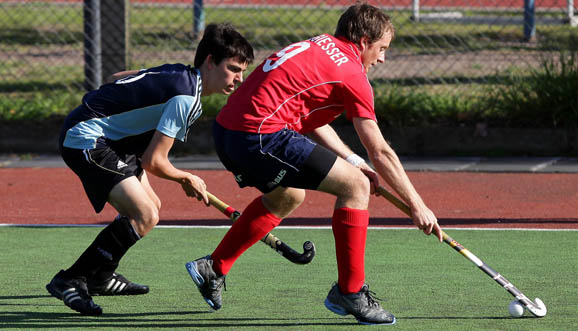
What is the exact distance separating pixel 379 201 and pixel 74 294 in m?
3.94

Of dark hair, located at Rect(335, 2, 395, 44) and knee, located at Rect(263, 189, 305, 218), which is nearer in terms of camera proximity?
dark hair, located at Rect(335, 2, 395, 44)

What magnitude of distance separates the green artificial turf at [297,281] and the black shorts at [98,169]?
62cm

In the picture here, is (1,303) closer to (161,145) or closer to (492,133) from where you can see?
(161,145)

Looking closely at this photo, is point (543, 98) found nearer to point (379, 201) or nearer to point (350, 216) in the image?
point (379, 201)

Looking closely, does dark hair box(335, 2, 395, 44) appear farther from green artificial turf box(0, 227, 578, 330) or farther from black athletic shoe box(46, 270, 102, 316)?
black athletic shoe box(46, 270, 102, 316)

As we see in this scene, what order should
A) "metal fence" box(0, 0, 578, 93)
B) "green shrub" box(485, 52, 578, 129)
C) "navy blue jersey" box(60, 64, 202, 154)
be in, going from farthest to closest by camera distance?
"metal fence" box(0, 0, 578, 93) → "green shrub" box(485, 52, 578, 129) → "navy blue jersey" box(60, 64, 202, 154)

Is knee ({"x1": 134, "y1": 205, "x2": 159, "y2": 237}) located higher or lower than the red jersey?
lower

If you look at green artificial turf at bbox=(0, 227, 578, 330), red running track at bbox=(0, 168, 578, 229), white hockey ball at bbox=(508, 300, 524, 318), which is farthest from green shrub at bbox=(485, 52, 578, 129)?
white hockey ball at bbox=(508, 300, 524, 318)

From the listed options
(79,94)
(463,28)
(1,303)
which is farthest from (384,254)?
(463,28)

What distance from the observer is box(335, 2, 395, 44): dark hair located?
485 cm

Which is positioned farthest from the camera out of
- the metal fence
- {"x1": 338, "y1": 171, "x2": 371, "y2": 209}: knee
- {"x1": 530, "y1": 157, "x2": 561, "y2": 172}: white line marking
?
the metal fence

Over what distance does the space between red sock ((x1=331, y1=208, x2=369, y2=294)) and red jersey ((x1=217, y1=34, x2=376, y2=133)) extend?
475 mm

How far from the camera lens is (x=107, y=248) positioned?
16.8 feet

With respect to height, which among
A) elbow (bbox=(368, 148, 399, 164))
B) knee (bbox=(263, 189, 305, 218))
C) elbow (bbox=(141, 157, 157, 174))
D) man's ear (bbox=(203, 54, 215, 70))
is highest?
man's ear (bbox=(203, 54, 215, 70))
